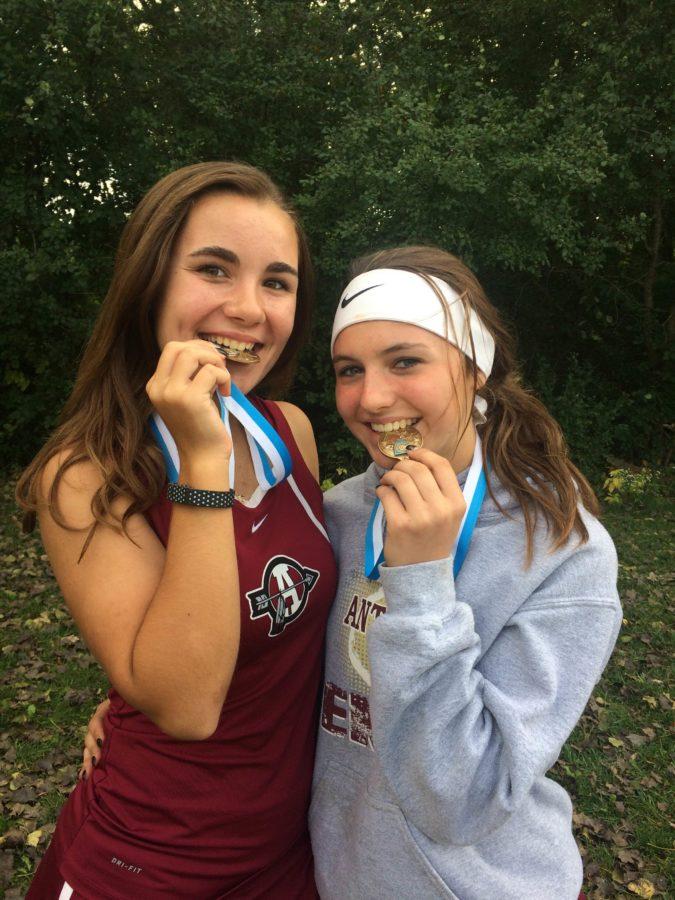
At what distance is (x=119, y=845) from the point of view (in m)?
1.84

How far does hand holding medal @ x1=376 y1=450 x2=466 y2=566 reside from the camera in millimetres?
1636

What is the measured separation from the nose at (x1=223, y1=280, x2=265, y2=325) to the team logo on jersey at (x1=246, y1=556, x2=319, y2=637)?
0.73 m

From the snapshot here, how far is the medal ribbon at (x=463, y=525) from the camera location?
1861 millimetres

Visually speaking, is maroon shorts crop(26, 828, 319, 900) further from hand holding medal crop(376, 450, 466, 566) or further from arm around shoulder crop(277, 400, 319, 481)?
arm around shoulder crop(277, 400, 319, 481)

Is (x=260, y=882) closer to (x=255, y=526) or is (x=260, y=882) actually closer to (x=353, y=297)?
(x=255, y=526)

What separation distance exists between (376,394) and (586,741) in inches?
169

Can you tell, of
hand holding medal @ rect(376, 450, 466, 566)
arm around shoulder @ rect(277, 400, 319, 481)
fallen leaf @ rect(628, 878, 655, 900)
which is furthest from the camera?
fallen leaf @ rect(628, 878, 655, 900)

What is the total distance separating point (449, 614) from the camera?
1601 millimetres

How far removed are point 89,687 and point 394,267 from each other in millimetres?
5058

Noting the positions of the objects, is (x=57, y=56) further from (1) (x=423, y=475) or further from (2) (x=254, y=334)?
(1) (x=423, y=475)

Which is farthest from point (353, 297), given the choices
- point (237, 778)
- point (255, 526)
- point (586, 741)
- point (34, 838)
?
point (586, 741)

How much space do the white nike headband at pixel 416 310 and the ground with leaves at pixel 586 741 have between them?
11.1 feet

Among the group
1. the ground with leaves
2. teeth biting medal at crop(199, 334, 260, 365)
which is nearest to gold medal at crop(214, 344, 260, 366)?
teeth biting medal at crop(199, 334, 260, 365)

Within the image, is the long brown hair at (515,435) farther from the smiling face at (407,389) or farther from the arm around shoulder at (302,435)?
the arm around shoulder at (302,435)
